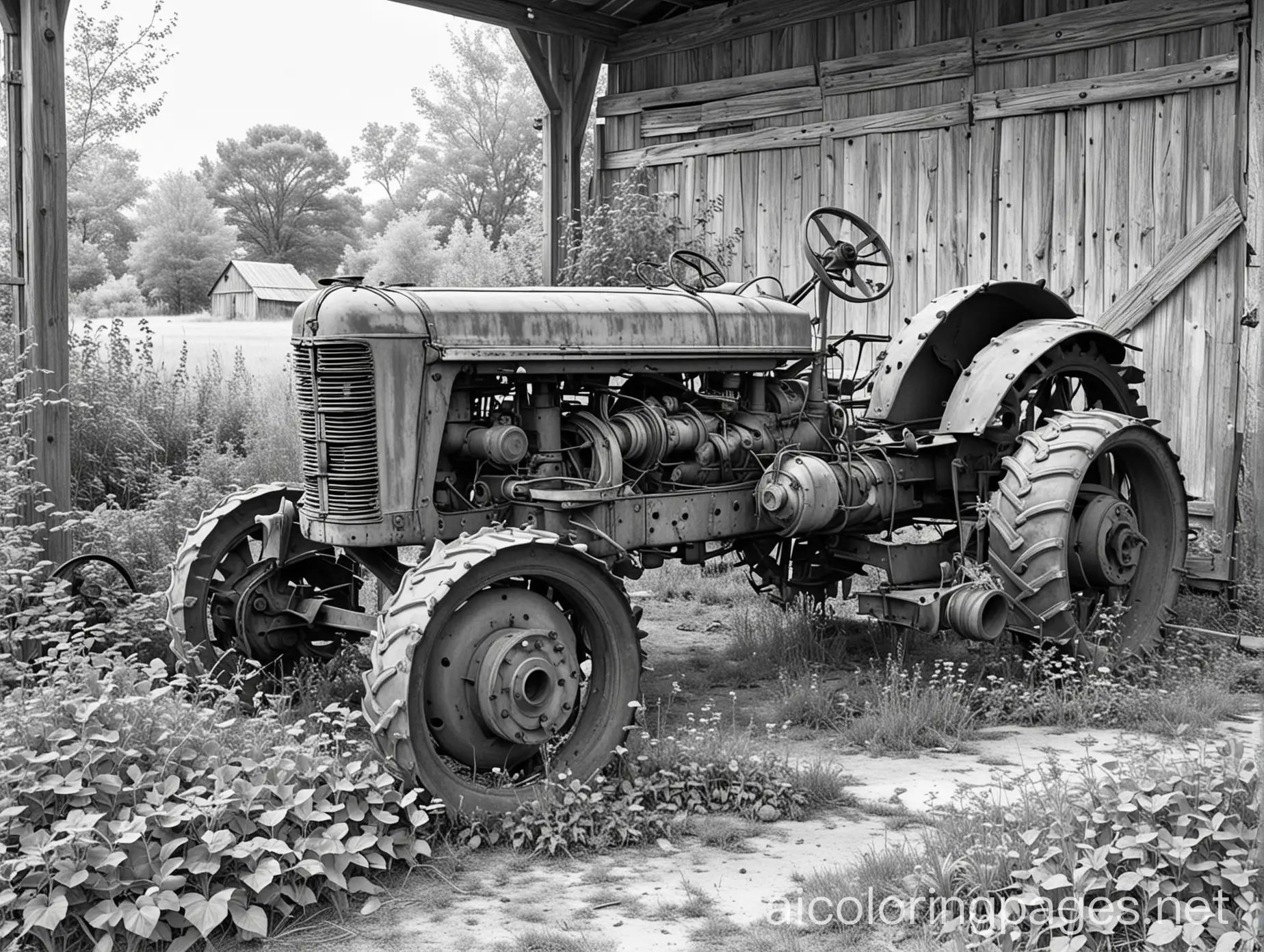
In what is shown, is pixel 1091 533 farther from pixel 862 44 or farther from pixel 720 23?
pixel 720 23

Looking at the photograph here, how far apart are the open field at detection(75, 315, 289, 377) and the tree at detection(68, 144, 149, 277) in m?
14.4

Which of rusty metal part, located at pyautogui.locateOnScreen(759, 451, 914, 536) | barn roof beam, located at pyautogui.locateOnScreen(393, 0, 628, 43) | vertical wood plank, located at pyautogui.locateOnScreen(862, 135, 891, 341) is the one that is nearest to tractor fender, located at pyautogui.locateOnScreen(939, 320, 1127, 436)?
rusty metal part, located at pyautogui.locateOnScreen(759, 451, 914, 536)

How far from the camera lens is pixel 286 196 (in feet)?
156

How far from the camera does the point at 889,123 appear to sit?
9344 mm

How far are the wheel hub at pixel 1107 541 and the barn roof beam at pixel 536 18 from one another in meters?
6.04

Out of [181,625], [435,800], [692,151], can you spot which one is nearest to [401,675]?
[435,800]

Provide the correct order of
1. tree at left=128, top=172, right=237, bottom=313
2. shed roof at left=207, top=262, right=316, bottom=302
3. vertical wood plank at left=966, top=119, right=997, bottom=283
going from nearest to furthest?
1. vertical wood plank at left=966, top=119, right=997, bottom=283
2. shed roof at left=207, top=262, right=316, bottom=302
3. tree at left=128, top=172, right=237, bottom=313

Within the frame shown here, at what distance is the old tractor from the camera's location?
4477 millimetres

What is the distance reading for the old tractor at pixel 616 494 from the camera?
14.7 feet

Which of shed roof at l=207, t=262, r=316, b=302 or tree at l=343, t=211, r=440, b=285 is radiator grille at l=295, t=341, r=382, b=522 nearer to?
shed roof at l=207, t=262, r=316, b=302

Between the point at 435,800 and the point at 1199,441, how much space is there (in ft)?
18.3

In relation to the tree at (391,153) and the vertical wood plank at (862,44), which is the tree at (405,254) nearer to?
the tree at (391,153)

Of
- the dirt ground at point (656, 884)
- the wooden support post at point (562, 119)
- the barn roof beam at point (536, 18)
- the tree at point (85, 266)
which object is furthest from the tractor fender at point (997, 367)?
the tree at point (85, 266)

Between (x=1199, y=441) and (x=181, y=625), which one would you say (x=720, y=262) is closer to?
(x=1199, y=441)
